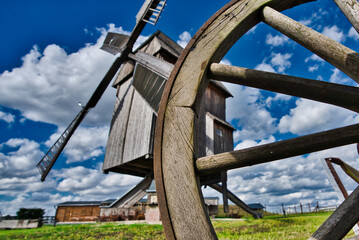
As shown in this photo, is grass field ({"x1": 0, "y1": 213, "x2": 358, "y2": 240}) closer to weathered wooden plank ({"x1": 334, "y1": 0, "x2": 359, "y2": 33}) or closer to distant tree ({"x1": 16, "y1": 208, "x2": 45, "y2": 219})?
weathered wooden plank ({"x1": 334, "y1": 0, "x2": 359, "y2": 33})

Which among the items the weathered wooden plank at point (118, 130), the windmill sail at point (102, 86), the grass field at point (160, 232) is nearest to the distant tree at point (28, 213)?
the windmill sail at point (102, 86)

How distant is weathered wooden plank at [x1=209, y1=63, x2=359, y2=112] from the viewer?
1042mm

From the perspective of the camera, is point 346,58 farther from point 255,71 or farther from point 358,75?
point 255,71

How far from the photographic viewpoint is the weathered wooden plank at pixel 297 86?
1042 mm

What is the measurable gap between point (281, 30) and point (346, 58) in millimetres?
466

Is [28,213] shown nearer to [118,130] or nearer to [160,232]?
[118,130]

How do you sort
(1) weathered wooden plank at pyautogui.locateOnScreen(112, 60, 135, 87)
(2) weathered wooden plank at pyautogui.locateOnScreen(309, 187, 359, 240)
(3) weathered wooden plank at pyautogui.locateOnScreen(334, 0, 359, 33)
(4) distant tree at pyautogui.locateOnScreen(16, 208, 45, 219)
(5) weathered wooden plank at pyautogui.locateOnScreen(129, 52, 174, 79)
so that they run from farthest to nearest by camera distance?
1. (4) distant tree at pyautogui.locateOnScreen(16, 208, 45, 219)
2. (1) weathered wooden plank at pyautogui.locateOnScreen(112, 60, 135, 87)
3. (5) weathered wooden plank at pyautogui.locateOnScreen(129, 52, 174, 79)
4. (3) weathered wooden plank at pyautogui.locateOnScreen(334, 0, 359, 33)
5. (2) weathered wooden plank at pyautogui.locateOnScreen(309, 187, 359, 240)

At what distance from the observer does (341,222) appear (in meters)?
0.97

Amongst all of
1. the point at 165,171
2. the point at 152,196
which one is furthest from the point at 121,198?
the point at 165,171

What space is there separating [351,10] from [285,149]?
80 cm

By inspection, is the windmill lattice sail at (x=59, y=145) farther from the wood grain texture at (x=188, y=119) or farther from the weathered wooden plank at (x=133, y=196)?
the wood grain texture at (x=188, y=119)

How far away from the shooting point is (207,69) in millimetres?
1402

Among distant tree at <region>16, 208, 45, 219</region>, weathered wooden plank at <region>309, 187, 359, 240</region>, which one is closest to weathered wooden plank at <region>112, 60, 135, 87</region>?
weathered wooden plank at <region>309, 187, 359, 240</region>

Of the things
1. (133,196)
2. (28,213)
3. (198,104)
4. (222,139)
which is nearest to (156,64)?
(222,139)
